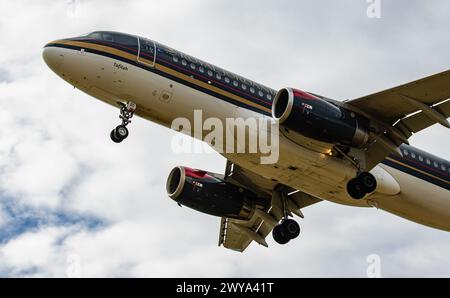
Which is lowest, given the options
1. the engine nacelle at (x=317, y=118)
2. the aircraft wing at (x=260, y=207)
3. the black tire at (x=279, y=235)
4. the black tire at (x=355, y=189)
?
the black tire at (x=355, y=189)

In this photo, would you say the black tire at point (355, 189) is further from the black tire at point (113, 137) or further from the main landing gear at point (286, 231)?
the black tire at point (113, 137)

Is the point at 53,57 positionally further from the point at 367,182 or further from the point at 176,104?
the point at 367,182

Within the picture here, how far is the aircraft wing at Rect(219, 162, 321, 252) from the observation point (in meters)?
36.3

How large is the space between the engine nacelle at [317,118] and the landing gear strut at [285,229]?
699 centimetres

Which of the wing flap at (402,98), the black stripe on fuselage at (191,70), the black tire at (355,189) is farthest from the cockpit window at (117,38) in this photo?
the black tire at (355,189)

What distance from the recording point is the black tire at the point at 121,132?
3042 cm

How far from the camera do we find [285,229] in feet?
118

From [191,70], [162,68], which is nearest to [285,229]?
[191,70]

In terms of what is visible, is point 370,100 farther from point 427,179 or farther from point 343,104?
point 427,179

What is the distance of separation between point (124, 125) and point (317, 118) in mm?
7558

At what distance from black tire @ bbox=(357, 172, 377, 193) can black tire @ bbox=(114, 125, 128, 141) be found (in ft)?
30.9

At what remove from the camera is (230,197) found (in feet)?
120
